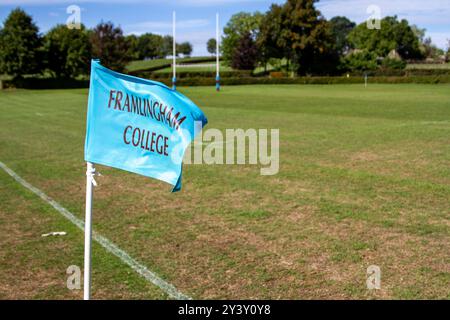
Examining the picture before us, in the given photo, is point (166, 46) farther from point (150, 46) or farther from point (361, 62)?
point (361, 62)

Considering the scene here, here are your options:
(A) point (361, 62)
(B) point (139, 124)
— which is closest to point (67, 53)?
(A) point (361, 62)

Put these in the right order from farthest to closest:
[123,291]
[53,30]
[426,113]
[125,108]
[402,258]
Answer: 1. [53,30]
2. [426,113]
3. [402,258]
4. [123,291]
5. [125,108]

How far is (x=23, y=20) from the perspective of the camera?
69.2 meters

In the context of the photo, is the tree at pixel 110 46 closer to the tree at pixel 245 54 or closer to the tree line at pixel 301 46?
the tree line at pixel 301 46

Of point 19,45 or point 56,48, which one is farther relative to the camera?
point 56,48

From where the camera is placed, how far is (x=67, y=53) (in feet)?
238

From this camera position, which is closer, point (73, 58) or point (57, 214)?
point (57, 214)

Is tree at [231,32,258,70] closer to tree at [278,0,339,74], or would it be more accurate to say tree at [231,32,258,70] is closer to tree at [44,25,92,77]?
tree at [278,0,339,74]

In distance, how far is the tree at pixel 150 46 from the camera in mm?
164375

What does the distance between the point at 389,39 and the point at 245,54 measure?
31616mm
